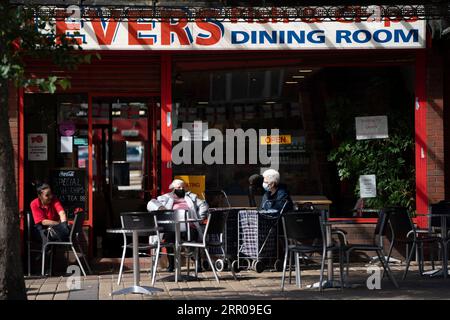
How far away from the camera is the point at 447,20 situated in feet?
49.9

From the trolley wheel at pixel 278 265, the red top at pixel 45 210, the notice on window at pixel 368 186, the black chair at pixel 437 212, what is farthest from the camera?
the notice on window at pixel 368 186

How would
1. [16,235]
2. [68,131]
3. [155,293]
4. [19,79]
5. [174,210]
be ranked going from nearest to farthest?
[19,79], [16,235], [155,293], [174,210], [68,131]

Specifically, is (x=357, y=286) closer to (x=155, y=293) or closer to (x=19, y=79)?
(x=155, y=293)

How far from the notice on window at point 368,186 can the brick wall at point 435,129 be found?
0.91 meters

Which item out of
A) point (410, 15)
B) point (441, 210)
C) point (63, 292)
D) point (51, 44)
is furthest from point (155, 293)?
point (410, 15)

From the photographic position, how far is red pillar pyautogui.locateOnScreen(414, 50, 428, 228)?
1587 centimetres

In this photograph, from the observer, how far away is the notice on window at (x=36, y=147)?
1561cm

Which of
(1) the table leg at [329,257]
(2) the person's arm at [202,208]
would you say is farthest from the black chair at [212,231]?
(1) the table leg at [329,257]

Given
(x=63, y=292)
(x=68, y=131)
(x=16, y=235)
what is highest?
(x=68, y=131)

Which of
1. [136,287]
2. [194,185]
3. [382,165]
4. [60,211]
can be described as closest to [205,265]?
[194,185]

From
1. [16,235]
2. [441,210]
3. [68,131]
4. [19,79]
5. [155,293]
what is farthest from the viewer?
[68,131]

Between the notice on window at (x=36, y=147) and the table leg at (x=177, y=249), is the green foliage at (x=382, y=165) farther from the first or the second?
the notice on window at (x=36, y=147)

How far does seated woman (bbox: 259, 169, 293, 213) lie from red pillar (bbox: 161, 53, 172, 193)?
5.64ft

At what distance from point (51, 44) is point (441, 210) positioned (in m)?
6.72
